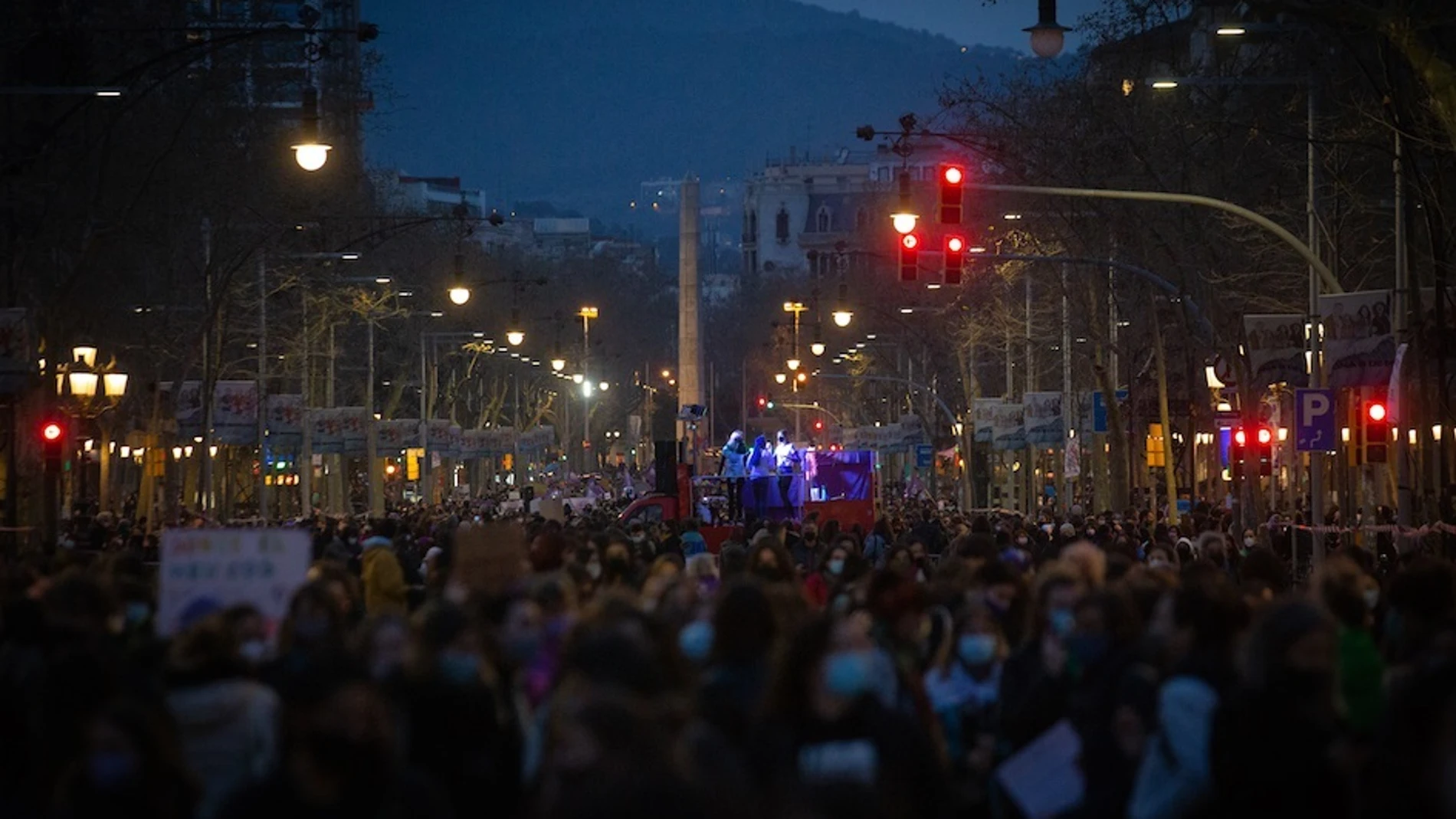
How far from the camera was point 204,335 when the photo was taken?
46.3 meters

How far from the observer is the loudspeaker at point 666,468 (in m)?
49.1

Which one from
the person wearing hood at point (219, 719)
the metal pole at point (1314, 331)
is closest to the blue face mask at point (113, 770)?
the person wearing hood at point (219, 719)

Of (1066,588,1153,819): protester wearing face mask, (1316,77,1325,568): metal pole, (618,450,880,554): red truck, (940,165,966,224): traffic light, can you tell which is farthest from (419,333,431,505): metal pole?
(1066,588,1153,819): protester wearing face mask

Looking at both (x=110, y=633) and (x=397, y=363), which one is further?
(x=397, y=363)

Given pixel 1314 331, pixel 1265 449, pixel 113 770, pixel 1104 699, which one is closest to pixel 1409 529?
pixel 1314 331

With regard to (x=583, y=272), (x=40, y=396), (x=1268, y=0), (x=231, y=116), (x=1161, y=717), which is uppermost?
(x=583, y=272)

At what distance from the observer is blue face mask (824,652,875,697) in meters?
9.00

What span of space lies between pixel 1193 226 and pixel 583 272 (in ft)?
458

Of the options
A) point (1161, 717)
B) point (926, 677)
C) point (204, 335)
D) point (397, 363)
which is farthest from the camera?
point (397, 363)

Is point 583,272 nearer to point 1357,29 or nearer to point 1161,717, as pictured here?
point 1357,29

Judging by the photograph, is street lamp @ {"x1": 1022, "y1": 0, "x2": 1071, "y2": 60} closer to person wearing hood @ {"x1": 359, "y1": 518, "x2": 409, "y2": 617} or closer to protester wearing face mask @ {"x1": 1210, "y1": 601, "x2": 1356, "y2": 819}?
person wearing hood @ {"x1": 359, "y1": 518, "x2": 409, "y2": 617}

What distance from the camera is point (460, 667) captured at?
10211mm

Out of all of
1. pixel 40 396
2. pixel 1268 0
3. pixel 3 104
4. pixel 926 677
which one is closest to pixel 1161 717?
pixel 926 677

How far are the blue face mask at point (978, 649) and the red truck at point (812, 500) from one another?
29242 millimetres
